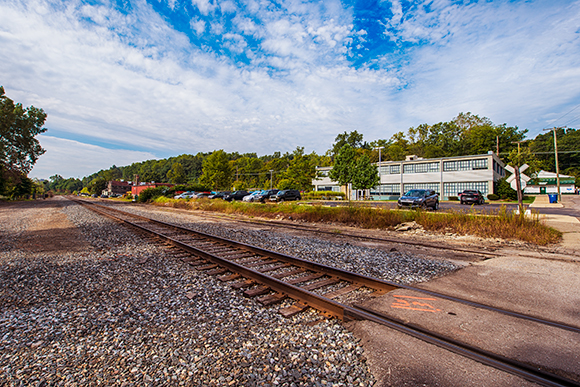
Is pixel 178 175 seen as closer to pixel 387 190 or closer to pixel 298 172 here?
pixel 298 172

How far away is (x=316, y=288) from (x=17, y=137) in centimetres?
5928

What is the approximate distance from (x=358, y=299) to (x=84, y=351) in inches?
134

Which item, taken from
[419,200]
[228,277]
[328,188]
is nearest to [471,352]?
[228,277]

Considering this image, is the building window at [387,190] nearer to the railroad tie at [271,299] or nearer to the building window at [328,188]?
the building window at [328,188]

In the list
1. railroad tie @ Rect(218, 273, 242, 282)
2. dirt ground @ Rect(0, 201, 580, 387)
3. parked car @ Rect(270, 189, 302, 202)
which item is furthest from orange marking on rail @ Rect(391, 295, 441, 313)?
parked car @ Rect(270, 189, 302, 202)

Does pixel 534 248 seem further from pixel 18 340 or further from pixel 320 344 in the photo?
pixel 18 340

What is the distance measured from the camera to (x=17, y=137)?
44000mm

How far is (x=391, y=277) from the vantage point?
5.23 meters

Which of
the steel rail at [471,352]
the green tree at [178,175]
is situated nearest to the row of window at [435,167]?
the steel rail at [471,352]

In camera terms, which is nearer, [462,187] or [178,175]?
[462,187]

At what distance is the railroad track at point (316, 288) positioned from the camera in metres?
2.56

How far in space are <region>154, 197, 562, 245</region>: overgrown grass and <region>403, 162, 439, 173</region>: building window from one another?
36223mm

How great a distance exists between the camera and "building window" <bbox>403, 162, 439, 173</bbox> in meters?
46.5

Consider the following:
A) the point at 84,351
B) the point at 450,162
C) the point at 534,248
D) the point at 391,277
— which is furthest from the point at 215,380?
the point at 450,162
